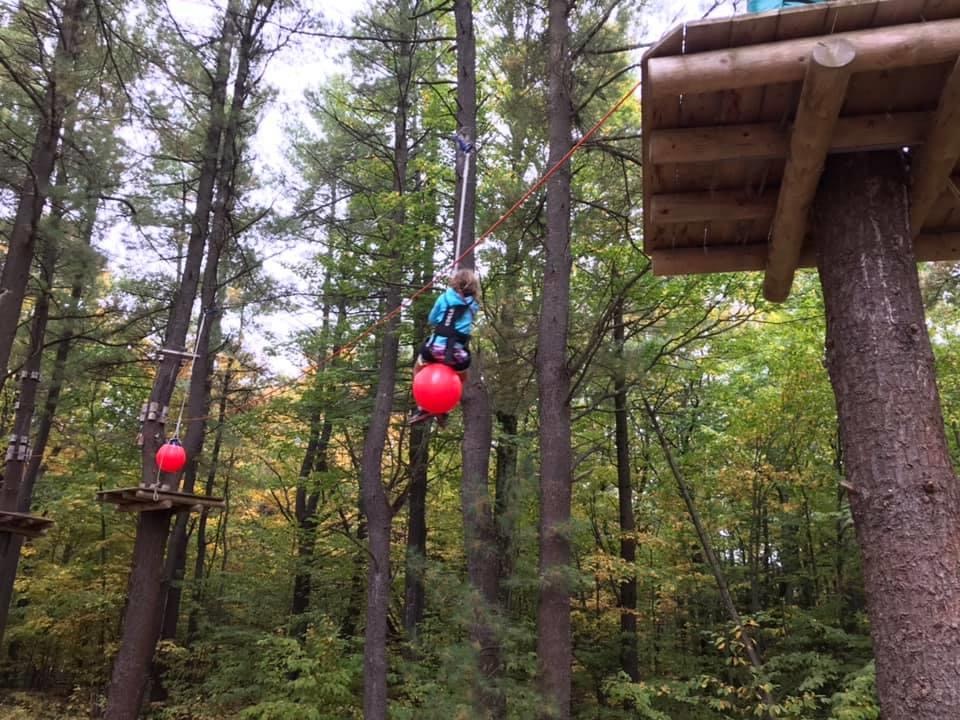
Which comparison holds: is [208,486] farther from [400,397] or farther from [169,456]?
[169,456]

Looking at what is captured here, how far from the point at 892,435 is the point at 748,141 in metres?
1.22

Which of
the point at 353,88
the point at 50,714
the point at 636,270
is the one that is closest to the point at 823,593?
the point at 636,270

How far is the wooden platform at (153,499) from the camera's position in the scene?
6.79 meters

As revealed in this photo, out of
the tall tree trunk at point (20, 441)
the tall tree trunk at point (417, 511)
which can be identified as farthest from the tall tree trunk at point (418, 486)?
the tall tree trunk at point (20, 441)

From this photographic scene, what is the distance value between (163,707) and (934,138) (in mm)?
13071

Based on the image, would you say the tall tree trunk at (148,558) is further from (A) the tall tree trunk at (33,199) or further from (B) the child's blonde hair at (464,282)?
(B) the child's blonde hair at (464,282)

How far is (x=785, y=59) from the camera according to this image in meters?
2.29

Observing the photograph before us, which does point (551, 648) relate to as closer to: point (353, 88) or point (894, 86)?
point (894, 86)

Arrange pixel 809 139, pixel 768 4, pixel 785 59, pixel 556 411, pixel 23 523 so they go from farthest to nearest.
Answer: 1. pixel 23 523
2. pixel 556 411
3. pixel 768 4
4. pixel 809 139
5. pixel 785 59

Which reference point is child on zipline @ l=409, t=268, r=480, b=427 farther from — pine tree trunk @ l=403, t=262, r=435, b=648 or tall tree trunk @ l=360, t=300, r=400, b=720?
pine tree trunk @ l=403, t=262, r=435, b=648

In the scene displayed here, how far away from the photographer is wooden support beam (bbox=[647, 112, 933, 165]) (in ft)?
8.27

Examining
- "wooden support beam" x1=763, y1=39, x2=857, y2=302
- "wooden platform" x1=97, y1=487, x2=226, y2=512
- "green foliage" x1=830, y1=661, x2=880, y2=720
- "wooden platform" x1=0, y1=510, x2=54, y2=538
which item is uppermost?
"wooden support beam" x1=763, y1=39, x2=857, y2=302

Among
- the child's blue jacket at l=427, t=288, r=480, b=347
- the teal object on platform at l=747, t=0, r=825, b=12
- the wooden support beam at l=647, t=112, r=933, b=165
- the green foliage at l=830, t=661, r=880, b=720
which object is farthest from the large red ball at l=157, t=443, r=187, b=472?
the green foliage at l=830, t=661, r=880, b=720

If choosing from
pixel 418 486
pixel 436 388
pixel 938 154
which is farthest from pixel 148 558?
pixel 938 154
